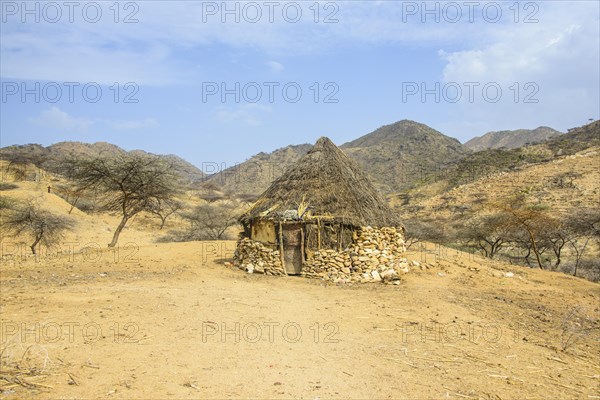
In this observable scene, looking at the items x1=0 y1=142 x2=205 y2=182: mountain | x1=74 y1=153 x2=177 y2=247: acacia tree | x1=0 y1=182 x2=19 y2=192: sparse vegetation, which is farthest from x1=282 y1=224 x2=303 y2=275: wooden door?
x1=0 y1=182 x2=19 y2=192: sparse vegetation

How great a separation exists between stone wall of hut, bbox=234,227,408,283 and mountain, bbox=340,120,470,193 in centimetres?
4133

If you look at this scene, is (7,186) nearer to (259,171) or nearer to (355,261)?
(355,261)

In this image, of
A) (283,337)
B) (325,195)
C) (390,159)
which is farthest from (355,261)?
(390,159)

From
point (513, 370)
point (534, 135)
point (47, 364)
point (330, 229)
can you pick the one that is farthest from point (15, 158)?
point (534, 135)

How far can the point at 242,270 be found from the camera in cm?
1335

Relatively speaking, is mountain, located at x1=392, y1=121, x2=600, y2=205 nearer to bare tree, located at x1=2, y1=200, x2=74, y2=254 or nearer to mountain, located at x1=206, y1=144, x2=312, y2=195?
mountain, located at x1=206, y1=144, x2=312, y2=195

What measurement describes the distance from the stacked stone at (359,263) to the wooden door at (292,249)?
1.27 feet

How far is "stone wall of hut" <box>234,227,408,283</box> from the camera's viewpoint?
12211 millimetres

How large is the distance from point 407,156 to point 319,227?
5560 cm

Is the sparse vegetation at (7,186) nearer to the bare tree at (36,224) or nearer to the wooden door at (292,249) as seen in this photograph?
the bare tree at (36,224)

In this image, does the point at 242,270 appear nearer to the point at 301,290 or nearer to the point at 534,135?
the point at 301,290

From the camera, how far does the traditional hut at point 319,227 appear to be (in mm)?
12461

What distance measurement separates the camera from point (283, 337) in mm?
7285

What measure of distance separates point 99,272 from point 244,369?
7.87m
